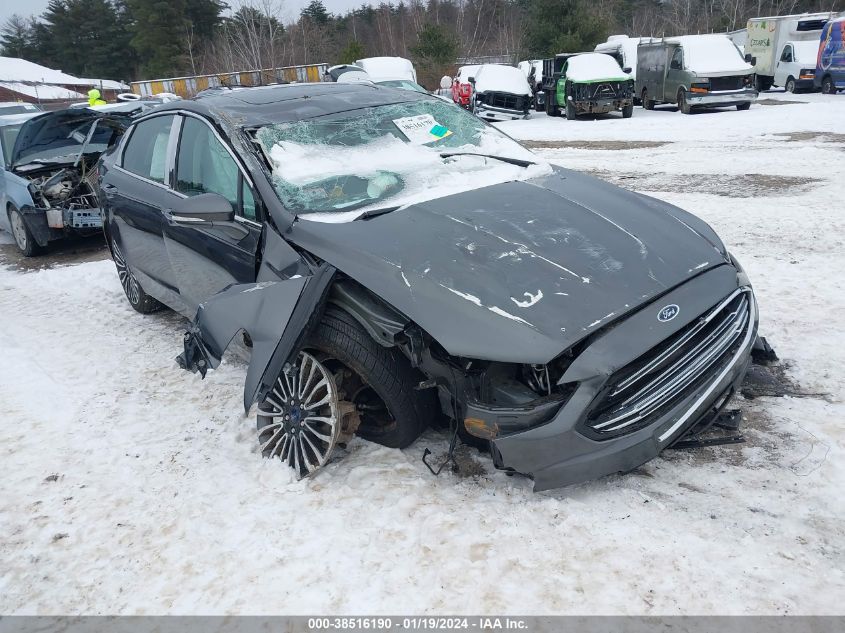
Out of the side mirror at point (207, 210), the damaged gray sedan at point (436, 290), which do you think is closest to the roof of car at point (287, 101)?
the damaged gray sedan at point (436, 290)

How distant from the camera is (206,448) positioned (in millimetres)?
3684

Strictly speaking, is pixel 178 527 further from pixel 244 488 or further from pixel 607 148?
pixel 607 148

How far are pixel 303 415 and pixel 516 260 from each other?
1.28 meters

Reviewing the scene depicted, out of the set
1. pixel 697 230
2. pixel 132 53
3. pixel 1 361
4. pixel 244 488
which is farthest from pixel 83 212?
pixel 132 53

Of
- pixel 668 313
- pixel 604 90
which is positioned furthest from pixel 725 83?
pixel 668 313

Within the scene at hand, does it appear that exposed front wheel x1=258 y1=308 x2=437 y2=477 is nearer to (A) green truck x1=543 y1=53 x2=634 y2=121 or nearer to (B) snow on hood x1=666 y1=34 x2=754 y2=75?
(A) green truck x1=543 y1=53 x2=634 y2=121

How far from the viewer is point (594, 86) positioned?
19.4 meters

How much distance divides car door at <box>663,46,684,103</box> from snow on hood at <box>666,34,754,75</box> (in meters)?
0.22

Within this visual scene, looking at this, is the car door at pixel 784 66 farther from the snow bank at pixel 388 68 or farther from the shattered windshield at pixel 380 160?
the shattered windshield at pixel 380 160

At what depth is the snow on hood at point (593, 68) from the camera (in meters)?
19.5

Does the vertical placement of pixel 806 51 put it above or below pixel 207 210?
above

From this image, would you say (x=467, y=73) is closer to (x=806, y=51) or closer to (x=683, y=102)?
(x=683, y=102)

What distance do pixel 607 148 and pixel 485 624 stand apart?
1262 centimetres

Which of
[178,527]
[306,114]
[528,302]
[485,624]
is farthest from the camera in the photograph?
[306,114]
